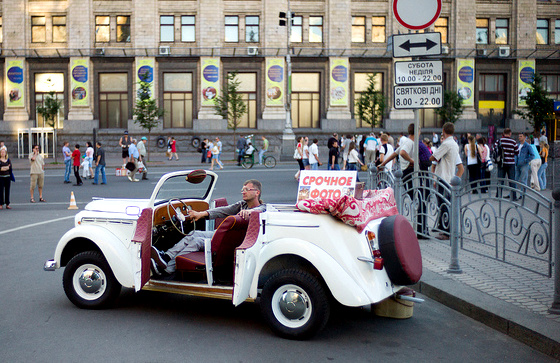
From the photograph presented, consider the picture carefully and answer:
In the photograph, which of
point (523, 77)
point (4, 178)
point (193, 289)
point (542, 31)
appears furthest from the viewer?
point (542, 31)

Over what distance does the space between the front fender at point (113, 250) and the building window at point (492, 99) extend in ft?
151

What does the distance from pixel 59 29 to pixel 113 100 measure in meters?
6.57

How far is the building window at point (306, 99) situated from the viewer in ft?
152

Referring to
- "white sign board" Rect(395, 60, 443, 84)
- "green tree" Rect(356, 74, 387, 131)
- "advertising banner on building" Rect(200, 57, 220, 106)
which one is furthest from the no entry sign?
"advertising banner on building" Rect(200, 57, 220, 106)

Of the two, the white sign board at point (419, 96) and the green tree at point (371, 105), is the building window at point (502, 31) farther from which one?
the white sign board at point (419, 96)

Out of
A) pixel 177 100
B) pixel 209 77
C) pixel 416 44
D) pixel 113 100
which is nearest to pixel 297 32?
pixel 209 77

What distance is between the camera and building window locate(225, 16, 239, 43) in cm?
4575

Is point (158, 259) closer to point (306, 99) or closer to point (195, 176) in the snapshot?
point (195, 176)

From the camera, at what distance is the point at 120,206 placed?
6.71 metres

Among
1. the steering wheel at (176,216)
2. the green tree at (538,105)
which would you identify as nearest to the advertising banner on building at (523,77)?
the green tree at (538,105)

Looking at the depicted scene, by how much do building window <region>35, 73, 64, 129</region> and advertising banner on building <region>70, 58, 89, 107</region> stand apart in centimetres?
140

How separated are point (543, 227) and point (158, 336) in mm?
4026

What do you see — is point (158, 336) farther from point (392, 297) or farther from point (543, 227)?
point (543, 227)

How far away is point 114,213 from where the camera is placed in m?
6.60
